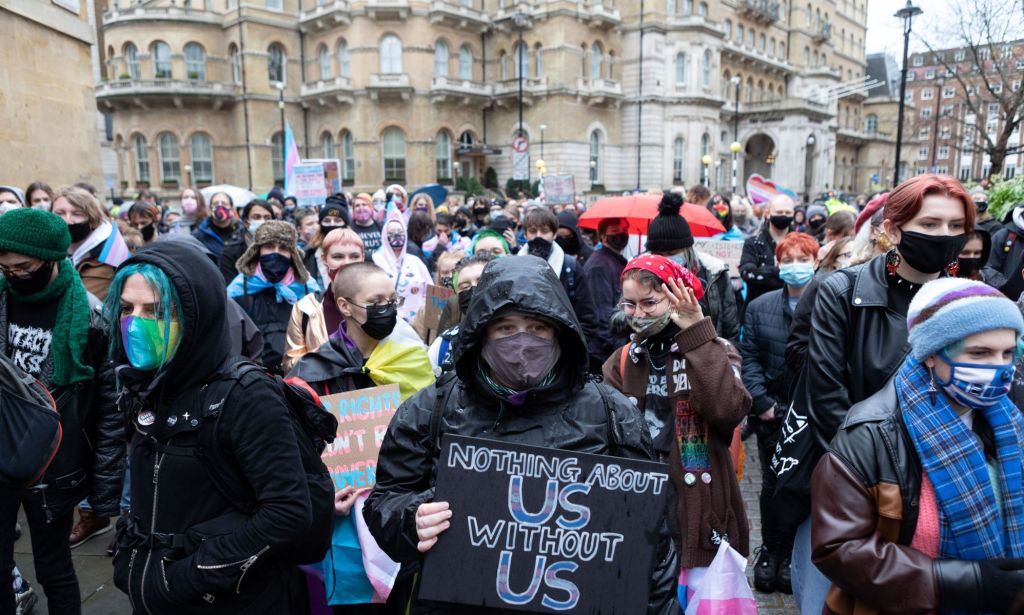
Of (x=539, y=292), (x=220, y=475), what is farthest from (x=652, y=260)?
(x=220, y=475)

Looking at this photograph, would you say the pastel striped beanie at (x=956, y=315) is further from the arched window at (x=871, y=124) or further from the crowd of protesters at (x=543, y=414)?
the arched window at (x=871, y=124)

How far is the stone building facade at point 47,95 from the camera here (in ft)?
28.7

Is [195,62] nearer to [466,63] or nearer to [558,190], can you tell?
[466,63]

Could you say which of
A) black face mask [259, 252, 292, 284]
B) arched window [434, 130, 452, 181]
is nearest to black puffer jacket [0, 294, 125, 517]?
black face mask [259, 252, 292, 284]

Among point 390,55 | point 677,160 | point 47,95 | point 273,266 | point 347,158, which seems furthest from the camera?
point 677,160

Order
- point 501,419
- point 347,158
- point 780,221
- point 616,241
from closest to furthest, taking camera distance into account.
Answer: point 501,419
point 616,241
point 780,221
point 347,158

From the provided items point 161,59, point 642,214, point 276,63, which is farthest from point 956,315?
point 161,59

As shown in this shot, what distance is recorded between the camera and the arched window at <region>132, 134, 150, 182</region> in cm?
4128

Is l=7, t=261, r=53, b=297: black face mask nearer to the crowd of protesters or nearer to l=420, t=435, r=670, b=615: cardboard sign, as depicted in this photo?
the crowd of protesters

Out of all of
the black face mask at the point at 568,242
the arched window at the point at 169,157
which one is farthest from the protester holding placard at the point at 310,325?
the arched window at the point at 169,157

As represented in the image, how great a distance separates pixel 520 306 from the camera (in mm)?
1954

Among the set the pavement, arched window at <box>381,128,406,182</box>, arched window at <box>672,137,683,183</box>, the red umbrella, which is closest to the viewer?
the pavement

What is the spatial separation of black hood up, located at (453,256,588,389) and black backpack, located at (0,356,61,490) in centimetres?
184

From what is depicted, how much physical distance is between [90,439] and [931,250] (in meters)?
4.00
